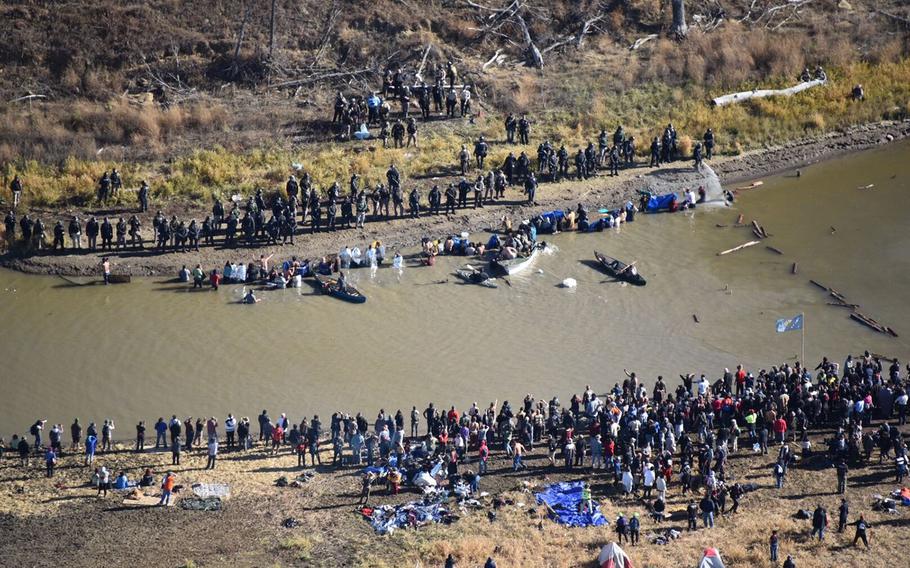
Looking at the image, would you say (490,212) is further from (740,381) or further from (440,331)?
(740,381)

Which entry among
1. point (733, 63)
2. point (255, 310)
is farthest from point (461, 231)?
point (733, 63)

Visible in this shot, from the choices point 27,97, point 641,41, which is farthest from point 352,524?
point 641,41

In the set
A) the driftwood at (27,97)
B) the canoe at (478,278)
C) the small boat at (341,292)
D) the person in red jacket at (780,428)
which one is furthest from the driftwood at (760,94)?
the driftwood at (27,97)

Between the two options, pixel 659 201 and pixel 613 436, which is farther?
pixel 659 201

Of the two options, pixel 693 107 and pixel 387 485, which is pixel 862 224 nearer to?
pixel 693 107

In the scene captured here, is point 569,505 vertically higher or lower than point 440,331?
lower

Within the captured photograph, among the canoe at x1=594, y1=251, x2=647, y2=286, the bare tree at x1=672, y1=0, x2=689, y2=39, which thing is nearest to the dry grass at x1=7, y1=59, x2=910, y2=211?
the bare tree at x1=672, y1=0, x2=689, y2=39

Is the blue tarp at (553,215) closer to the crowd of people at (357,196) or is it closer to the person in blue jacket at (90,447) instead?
the crowd of people at (357,196)
